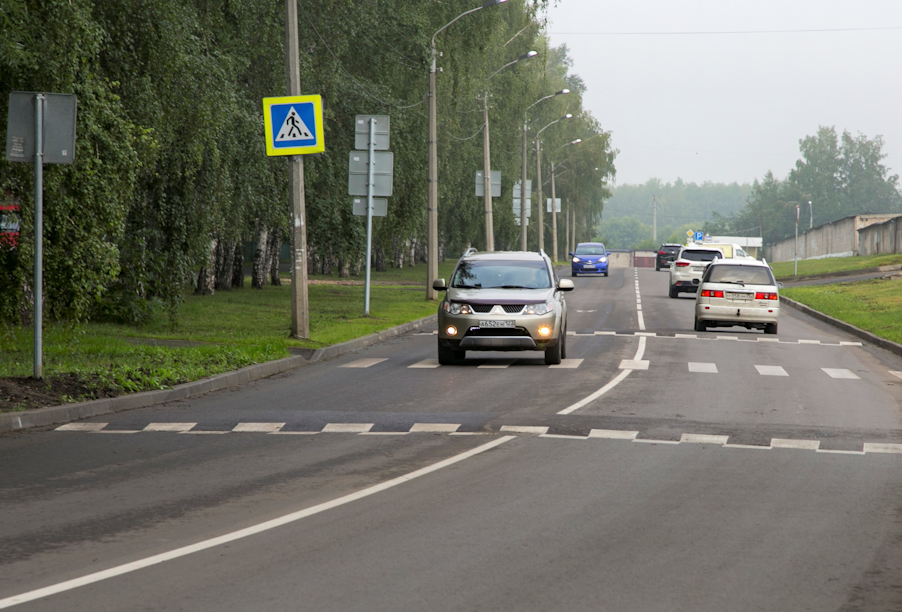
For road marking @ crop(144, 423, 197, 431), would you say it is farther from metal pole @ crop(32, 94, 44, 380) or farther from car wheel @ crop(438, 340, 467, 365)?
car wheel @ crop(438, 340, 467, 365)

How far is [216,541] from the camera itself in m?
6.26

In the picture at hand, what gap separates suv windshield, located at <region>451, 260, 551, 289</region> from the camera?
17.8 meters

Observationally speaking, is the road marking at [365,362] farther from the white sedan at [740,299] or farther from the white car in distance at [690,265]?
the white car in distance at [690,265]

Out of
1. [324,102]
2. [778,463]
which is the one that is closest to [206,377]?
[778,463]

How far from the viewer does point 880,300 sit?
119 feet

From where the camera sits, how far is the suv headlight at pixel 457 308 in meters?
17.0

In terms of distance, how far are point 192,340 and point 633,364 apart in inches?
293

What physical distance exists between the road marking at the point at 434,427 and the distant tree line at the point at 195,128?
15.2ft

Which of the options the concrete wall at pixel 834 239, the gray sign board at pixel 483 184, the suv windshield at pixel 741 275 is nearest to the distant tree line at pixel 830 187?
the concrete wall at pixel 834 239

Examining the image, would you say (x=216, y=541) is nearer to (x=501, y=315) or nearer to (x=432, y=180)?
(x=501, y=315)

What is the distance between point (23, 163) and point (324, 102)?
49.4ft

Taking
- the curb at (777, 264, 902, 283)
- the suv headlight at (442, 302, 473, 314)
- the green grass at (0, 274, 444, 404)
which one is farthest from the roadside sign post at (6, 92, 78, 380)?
the curb at (777, 264, 902, 283)

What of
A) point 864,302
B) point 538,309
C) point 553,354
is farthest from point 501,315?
point 864,302

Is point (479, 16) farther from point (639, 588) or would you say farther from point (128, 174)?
point (639, 588)
